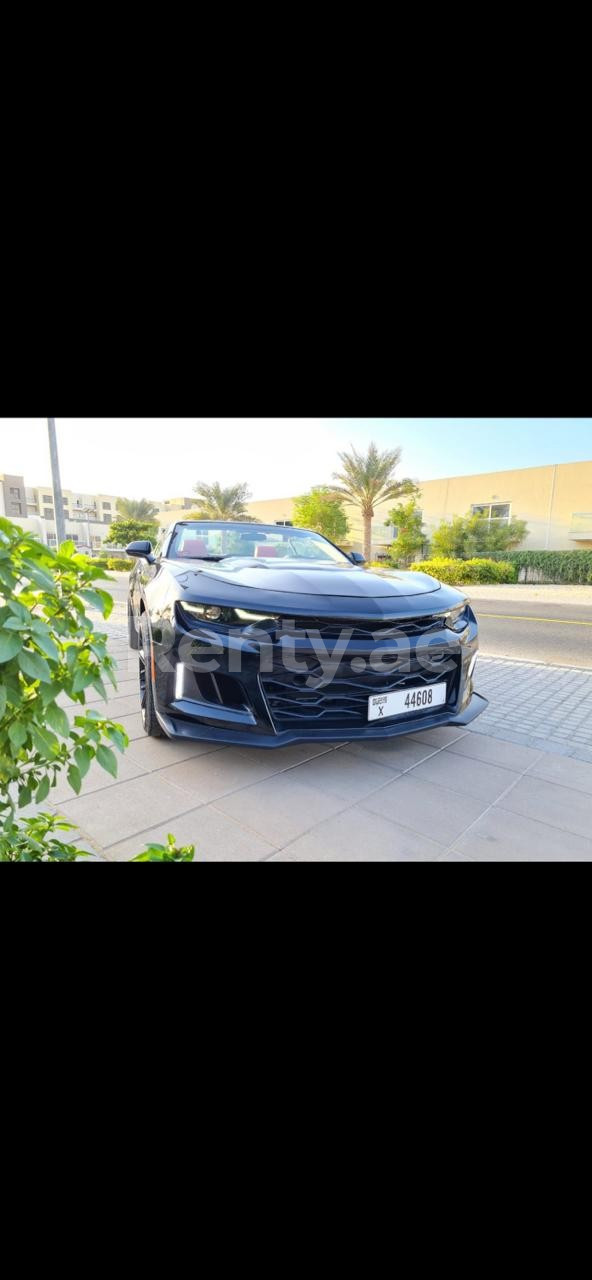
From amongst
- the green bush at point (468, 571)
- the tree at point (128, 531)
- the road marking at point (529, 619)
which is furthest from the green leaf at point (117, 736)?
the tree at point (128, 531)

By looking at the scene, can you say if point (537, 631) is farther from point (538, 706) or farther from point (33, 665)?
point (33, 665)

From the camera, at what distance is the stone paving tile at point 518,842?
2.09 metres

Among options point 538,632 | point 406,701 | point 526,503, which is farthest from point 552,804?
point 526,503

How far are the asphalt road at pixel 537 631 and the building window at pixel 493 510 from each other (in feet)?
43.9

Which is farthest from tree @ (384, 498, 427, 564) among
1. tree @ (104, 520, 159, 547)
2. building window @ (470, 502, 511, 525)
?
tree @ (104, 520, 159, 547)

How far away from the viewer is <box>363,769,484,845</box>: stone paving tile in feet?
7.50

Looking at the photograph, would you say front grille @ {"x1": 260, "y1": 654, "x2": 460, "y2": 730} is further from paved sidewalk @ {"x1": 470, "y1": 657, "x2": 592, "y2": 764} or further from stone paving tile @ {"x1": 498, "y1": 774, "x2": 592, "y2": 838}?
paved sidewalk @ {"x1": 470, "y1": 657, "x2": 592, "y2": 764}

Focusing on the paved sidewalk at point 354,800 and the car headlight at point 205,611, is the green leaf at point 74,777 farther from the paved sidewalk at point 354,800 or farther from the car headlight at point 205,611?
the car headlight at point 205,611

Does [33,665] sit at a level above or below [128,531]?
above

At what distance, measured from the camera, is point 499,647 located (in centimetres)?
702

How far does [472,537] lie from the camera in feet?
78.5

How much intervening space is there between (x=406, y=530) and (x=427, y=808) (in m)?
23.2
